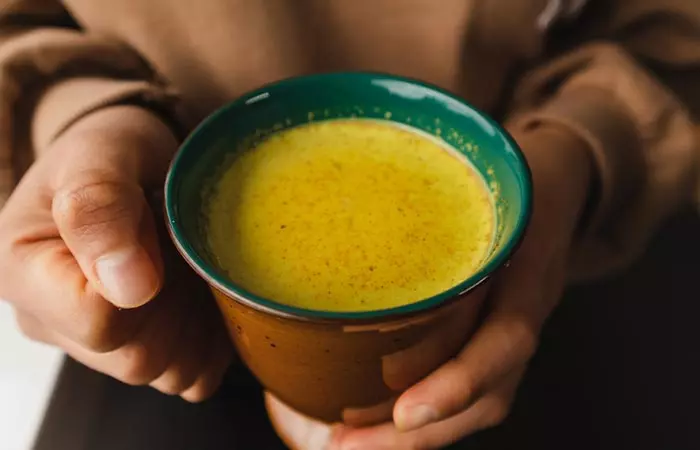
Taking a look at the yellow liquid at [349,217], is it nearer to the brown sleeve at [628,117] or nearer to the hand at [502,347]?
the hand at [502,347]

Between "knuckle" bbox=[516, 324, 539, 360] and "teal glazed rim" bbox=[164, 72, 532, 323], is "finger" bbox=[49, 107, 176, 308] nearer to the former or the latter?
"teal glazed rim" bbox=[164, 72, 532, 323]

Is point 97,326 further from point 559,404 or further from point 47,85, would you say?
point 559,404

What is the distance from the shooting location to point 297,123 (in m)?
0.51

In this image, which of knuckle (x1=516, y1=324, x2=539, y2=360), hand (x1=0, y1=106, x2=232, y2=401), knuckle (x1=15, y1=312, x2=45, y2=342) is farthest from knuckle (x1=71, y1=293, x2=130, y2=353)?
knuckle (x1=516, y1=324, x2=539, y2=360)

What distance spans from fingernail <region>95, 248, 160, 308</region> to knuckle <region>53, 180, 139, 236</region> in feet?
0.06

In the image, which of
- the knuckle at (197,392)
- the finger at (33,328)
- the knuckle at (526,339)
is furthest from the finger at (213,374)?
the knuckle at (526,339)

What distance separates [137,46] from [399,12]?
0.68ft

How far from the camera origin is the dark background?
0.55 m

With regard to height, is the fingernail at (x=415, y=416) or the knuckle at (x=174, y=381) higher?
the fingernail at (x=415, y=416)

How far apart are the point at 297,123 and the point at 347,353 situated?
0.63 feet

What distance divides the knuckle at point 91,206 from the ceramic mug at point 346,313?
0.03m

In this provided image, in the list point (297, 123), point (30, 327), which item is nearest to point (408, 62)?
point (297, 123)

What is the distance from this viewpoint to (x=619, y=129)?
0.60 metres

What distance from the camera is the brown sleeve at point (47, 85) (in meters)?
0.53
